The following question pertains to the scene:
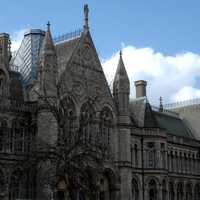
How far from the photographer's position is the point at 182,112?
75.6 m

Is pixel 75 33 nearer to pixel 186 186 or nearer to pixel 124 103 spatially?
pixel 124 103

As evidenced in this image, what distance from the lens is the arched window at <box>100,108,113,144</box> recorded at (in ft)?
164

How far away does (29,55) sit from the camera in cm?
5256

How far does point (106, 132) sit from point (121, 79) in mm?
5692

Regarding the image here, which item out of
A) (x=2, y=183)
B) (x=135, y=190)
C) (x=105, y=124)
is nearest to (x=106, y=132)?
(x=105, y=124)

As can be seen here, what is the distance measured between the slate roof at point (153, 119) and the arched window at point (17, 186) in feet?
61.3

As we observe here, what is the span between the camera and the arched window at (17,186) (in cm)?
4244

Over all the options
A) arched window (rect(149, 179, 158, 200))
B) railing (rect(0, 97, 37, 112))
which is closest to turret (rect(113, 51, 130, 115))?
arched window (rect(149, 179, 158, 200))

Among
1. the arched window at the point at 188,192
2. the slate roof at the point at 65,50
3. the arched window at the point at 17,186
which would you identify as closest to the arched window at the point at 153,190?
the arched window at the point at 188,192

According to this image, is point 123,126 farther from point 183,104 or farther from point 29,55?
point 183,104

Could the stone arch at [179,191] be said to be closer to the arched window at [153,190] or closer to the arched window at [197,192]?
the arched window at [197,192]

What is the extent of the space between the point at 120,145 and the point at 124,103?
411cm

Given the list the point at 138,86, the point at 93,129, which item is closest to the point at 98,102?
the point at 93,129

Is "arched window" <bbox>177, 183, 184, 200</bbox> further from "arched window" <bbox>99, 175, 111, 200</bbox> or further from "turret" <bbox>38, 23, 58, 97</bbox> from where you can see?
"turret" <bbox>38, 23, 58, 97</bbox>
